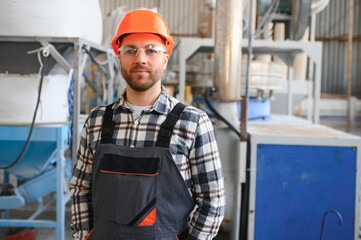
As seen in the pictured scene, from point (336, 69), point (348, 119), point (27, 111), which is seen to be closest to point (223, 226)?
point (27, 111)

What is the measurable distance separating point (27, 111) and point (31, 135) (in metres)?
0.15

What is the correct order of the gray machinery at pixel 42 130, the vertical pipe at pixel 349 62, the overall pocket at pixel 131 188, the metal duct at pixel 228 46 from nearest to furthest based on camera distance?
the overall pocket at pixel 131 188, the gray machinery at pixel 42 130, the metal duct at pixel 228 46, the vertical pipe at pixel 349 62

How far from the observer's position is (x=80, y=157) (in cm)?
125

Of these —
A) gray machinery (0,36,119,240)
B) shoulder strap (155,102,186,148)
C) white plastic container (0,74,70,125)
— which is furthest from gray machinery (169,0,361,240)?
shoulder strap (155,102,186,148)

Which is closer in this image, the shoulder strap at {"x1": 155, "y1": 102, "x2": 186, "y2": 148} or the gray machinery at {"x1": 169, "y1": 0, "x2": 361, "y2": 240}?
the shoulder strap at {"x1": 155, "y1": 102, "x2": 186, "y2": 148}

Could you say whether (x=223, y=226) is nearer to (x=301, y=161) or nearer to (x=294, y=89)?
(x=301, y=161)

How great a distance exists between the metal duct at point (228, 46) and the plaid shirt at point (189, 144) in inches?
49.3

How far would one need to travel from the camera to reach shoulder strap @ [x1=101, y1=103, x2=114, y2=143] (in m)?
1.14

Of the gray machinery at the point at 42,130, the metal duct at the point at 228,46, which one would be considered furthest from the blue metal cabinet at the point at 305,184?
the gray machinery at the point at 42,130

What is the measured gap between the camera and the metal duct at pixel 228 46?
2398 mm

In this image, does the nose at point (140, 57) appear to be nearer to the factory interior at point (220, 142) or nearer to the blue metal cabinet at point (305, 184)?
the factory interior at point (220, 142)

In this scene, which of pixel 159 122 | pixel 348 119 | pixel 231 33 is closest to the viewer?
pixel 159 122

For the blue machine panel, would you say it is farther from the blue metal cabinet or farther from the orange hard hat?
the orange hard hat

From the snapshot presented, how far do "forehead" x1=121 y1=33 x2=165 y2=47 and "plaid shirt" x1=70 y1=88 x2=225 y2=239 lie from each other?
17cm
